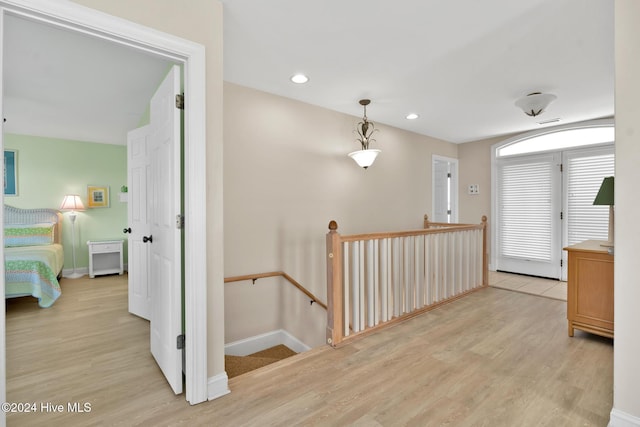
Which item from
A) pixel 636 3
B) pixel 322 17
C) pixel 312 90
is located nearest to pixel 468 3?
pixel 636 3

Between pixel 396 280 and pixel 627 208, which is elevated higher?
pixel 627 208

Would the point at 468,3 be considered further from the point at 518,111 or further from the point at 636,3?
the point at 518,111

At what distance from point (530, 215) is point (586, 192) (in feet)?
2.62

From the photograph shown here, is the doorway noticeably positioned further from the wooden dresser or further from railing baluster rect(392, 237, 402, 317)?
railing baluster rect(392, 237, 402, 317)

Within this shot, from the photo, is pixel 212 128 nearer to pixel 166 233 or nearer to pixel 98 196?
pixel 166 233

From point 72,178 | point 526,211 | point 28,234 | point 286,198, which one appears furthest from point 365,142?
point 28,234

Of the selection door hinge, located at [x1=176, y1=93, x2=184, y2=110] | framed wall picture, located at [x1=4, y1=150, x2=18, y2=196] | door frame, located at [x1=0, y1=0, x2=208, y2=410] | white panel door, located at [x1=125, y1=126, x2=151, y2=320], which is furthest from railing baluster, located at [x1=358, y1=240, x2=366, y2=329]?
framed wall picture, located at [x1=4, y1=150, x2=18, y2=196]

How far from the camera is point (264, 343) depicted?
3.24 metres

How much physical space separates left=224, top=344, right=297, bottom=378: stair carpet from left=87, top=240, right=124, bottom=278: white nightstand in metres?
3.78

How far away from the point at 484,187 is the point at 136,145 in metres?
5.52

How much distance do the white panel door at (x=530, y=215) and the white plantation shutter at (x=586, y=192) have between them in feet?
0.44

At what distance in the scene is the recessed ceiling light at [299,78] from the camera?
112 inches

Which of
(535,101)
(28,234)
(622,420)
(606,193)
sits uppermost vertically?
(535,101)

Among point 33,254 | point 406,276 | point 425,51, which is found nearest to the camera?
point 425,51
